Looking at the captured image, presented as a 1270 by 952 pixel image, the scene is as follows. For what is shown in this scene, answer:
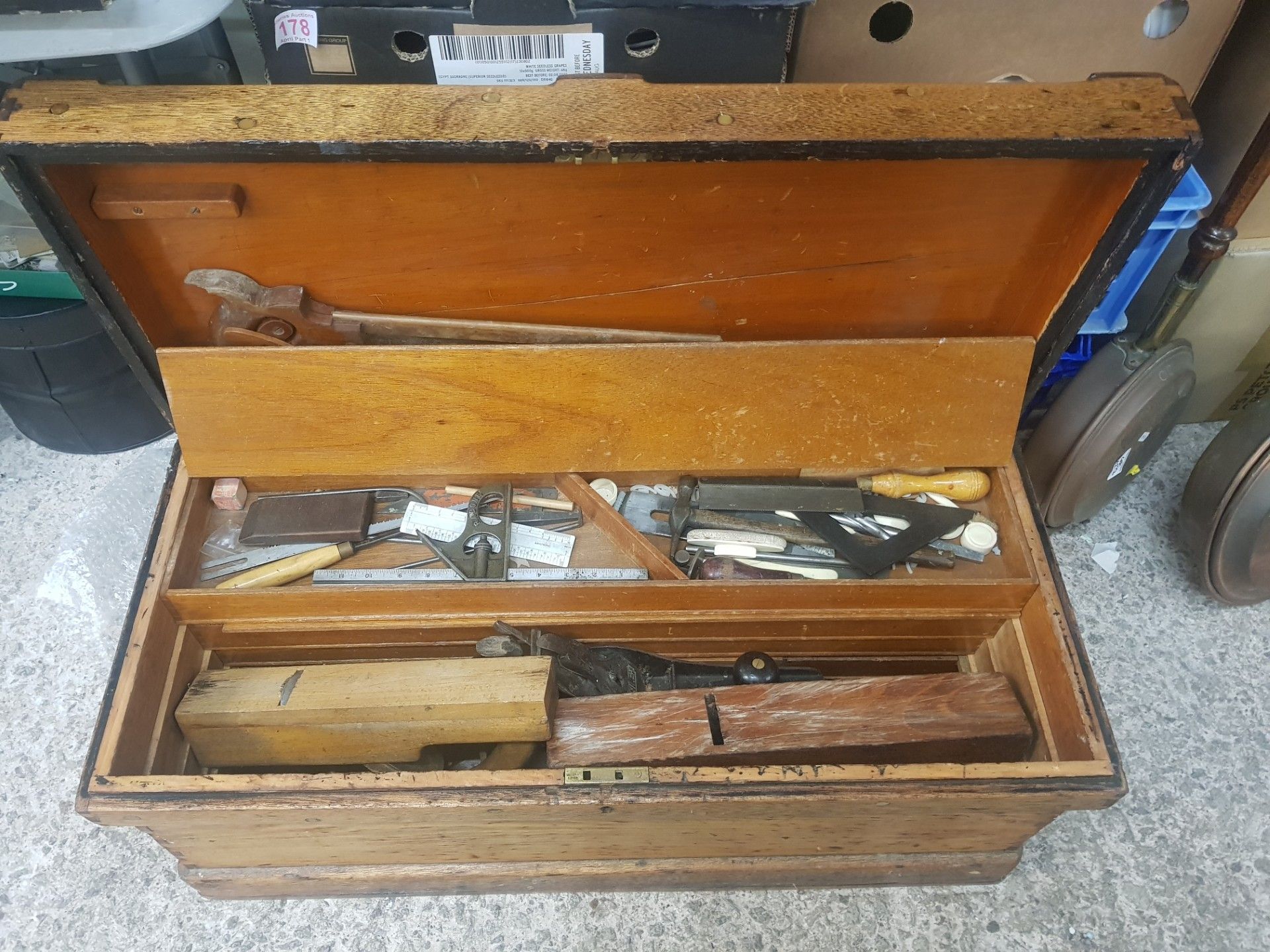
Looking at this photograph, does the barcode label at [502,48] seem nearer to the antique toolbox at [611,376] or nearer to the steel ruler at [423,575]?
the antique toolbox at [611,376]

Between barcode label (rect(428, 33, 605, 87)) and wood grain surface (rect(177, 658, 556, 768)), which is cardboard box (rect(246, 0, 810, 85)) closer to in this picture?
barcode label (rect(428, 33, 605, 87))

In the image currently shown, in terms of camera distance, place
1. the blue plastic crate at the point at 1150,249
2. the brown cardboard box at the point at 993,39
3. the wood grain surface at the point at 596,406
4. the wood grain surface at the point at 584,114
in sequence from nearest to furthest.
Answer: the wood grain surface at the point at 584,114 < the brown cardboard box at the point at 993,39 < the wood grain surface at the point at 596,406 < the blue plastic crate at the point at 1150,249

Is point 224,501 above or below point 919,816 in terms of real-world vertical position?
above

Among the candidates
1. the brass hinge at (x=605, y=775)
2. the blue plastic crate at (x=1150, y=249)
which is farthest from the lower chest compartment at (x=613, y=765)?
the blue plastic crate at (x=1150, y=249)

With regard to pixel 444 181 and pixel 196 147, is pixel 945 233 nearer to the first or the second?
pixel 444 181

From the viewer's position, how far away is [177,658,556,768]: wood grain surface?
1.25 meters

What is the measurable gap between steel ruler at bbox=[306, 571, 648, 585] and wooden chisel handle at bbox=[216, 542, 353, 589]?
0.02m

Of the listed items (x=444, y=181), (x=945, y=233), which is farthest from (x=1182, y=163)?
(x=444, y=181)

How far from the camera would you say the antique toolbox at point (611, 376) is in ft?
3.32

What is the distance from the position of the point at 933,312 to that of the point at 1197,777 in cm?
102

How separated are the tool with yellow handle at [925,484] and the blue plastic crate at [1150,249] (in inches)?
11.8

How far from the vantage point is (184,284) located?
125cm

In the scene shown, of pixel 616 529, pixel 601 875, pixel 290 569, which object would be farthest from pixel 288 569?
pixel 601 875

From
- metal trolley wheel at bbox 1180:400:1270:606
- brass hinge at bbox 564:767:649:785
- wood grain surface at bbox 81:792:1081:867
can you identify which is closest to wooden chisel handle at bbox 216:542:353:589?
wood grain surface at bbox 81:792:1081:867
